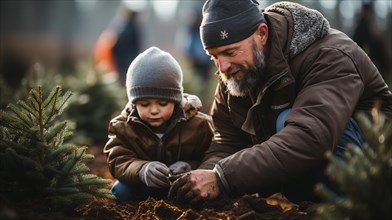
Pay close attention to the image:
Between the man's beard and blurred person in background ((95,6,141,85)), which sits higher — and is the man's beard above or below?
below

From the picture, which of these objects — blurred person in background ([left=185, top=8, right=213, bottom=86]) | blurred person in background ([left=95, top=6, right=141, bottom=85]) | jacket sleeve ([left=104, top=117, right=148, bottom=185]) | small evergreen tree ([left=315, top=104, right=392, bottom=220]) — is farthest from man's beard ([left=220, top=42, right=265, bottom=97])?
blurred person in background ([left=185, top=8, right=213, bottom=86])

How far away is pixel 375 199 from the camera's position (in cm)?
218

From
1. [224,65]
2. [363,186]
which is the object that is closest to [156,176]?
[224,65]

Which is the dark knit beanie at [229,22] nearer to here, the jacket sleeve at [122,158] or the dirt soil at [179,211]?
the jacket sleeve at [122,158]

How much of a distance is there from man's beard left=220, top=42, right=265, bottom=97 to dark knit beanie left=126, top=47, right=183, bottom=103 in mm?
492

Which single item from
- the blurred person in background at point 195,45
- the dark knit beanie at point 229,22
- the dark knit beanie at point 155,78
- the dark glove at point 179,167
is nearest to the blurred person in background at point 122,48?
the blurred person in background at point 195,45

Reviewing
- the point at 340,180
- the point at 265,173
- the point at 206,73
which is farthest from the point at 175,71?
the point at 206,73

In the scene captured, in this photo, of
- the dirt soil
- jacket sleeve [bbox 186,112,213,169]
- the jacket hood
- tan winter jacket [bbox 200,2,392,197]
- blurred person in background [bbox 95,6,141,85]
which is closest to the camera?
the dirt soil

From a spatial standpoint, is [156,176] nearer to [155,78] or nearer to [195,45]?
[155,78]

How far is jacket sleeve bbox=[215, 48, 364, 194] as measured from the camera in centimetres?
310

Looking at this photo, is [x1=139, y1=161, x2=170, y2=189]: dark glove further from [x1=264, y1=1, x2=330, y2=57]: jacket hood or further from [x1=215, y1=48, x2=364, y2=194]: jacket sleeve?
[x1=264, y1=1, x2=330, y2=57]: jacket hood

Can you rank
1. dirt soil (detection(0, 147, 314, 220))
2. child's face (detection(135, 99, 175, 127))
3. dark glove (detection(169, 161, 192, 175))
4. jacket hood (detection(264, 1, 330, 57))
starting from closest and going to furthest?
dirt soil (detection(0, 147, 314, 220)) < jacket hood (detection(264, 1, 330, 57)) < dark glove (detection(169, 161, 192, 175)) < child's face (detection(135, 99, 175, 127))

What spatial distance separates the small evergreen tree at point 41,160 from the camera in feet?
10.2

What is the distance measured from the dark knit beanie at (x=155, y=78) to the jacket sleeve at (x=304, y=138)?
0.91 metres
